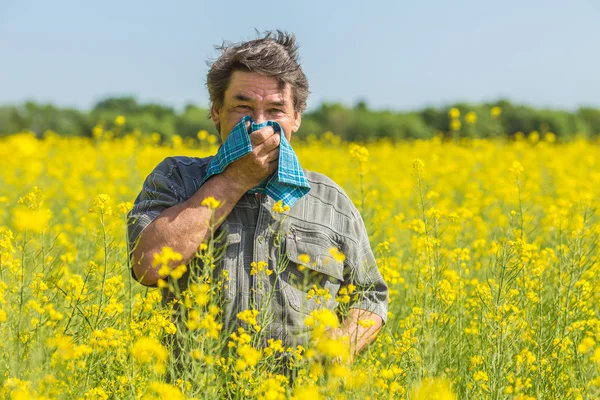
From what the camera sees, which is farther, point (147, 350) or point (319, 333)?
point (147, 350)

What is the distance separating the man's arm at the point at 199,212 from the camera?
96.0 inches

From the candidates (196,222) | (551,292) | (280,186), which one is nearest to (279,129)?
(280,186)

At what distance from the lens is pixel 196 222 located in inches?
96.2

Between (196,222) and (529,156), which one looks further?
(529,156)

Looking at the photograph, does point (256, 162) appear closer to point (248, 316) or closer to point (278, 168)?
point (278, 168)

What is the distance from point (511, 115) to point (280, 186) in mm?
20565

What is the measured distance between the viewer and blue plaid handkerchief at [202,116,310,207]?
2.51 metres

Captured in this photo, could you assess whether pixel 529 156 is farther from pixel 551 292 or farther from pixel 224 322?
pixel 224 322

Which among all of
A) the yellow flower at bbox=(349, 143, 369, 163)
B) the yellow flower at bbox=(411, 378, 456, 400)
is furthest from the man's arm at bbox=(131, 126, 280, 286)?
the yellow flower at bbox=(349, 143, 369, 163)

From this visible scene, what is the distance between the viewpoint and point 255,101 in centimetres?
267

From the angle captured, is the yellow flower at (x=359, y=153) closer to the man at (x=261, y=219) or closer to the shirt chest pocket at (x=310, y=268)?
the man at (x=261, y=219)

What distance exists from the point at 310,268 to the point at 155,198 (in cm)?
60

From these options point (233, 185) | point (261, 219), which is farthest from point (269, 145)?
point (261, 219)

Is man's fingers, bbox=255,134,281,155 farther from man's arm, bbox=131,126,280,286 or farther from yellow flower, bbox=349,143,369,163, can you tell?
yellow flower, bbox=349,143,369,163
